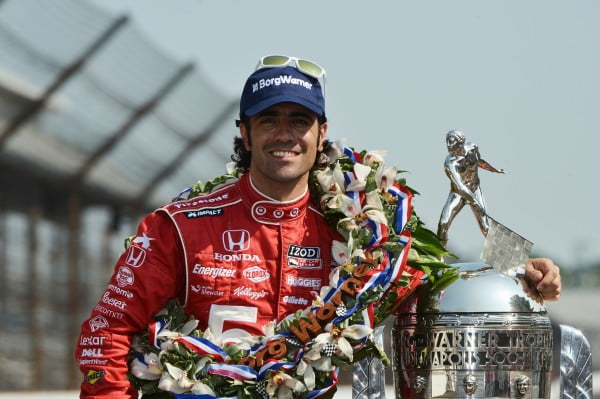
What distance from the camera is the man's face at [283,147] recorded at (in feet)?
16.3

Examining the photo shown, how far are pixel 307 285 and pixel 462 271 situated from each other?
0.67m

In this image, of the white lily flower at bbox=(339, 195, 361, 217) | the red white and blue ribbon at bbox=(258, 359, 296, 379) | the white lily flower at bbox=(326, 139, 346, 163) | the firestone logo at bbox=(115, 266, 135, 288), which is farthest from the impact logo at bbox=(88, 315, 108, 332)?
the white lily flower at bbox=(326, 139, 346, 163)

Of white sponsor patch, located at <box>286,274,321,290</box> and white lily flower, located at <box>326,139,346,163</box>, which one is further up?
white lily flower, located at <box>326,139,346,163</box>

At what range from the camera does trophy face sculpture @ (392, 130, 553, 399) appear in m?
5.18

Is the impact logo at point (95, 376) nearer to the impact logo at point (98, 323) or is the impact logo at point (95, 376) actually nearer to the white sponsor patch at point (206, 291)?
the impact logo at point (98, 323)

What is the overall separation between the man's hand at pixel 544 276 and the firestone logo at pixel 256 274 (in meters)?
1.05

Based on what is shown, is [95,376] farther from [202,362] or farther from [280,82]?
[280,82]

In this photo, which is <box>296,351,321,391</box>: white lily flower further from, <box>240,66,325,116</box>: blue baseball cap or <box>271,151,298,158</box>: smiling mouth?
<box>240,66,325,116</box>: blue baseball cap

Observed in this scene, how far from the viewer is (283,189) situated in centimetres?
508

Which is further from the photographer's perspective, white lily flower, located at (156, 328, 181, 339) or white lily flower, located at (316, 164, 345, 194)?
white lily flower, located at (316, 164, 345, 194)

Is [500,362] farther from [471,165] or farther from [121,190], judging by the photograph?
[121,190]

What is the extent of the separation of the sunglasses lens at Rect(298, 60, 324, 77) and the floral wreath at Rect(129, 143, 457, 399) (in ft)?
1.30

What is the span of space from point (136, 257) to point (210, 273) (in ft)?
0.89

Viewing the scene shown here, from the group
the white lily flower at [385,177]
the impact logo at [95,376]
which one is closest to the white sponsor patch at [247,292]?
the impact logo at [95,376]
